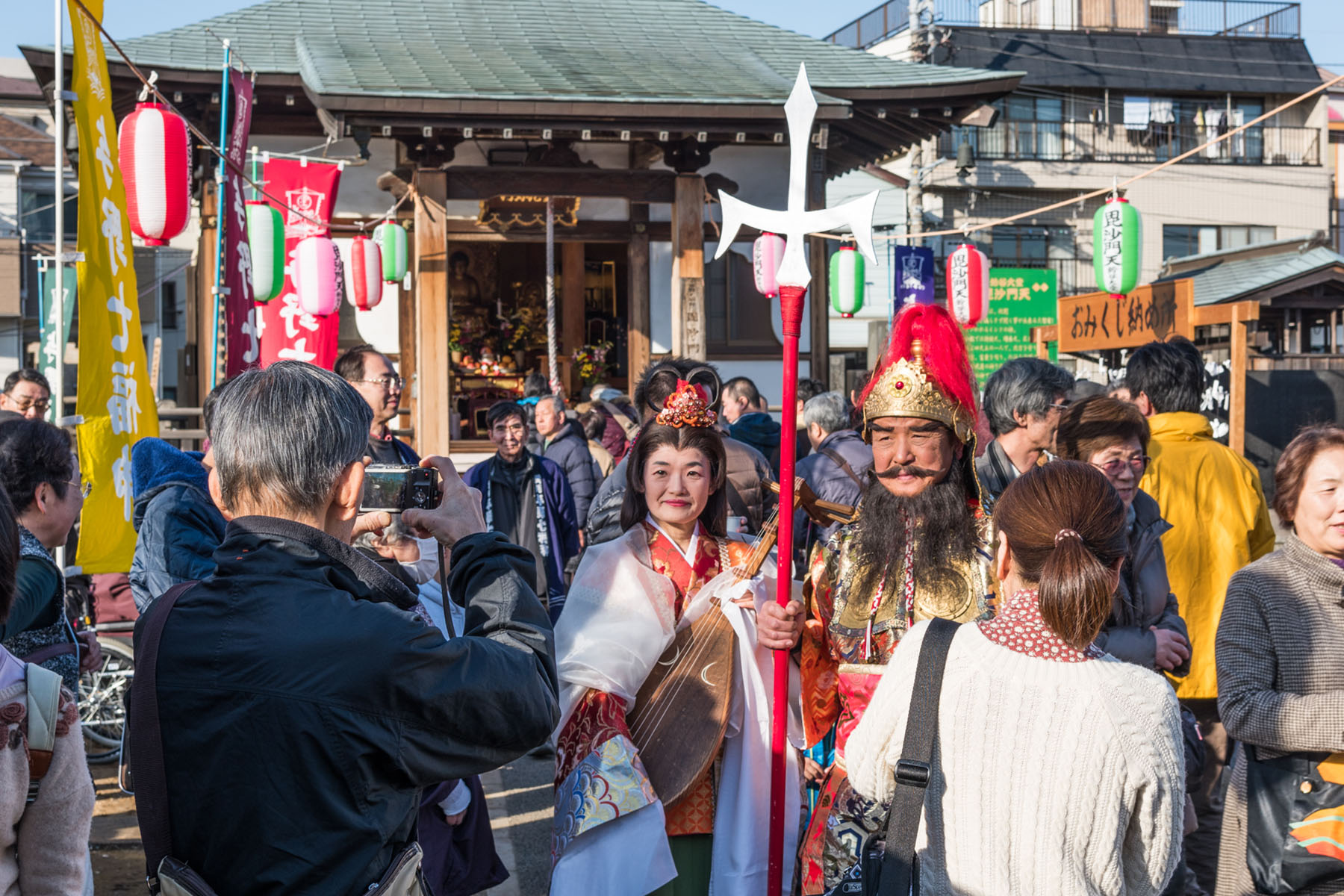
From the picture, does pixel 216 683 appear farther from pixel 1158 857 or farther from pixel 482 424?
pixel 482 424

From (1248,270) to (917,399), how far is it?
1794 cm

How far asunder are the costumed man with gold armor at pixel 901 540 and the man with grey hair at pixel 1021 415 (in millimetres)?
983

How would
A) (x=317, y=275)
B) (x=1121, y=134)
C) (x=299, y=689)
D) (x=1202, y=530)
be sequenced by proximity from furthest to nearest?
(x=1121, y=134), (x=317, y=275), (x=1202, y=530), (x=299, y=689)

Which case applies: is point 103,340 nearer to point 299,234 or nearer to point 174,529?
point 174,529

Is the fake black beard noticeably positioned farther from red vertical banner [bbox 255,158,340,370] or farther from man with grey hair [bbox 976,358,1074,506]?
red vertical banner [bbox 255,158,340,370]

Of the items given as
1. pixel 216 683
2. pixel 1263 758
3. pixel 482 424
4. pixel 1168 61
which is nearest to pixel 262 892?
pixel 216 683

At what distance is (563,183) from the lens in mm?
11273

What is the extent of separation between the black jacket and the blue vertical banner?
12.0 metres

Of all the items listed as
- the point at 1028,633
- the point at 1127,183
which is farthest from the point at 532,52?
the point at 1028,633

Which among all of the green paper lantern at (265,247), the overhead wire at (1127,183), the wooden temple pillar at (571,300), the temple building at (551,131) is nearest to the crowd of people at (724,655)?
the overhead wire at (1127,183)

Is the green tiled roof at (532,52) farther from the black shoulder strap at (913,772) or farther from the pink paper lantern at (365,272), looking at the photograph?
the black shoulder strap at (913,772)

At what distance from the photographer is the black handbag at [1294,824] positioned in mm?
2654

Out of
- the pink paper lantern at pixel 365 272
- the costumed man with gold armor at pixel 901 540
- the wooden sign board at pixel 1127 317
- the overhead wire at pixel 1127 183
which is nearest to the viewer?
the costumed man with gold armor at pixel 901 540

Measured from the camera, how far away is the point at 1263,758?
2.80 m
